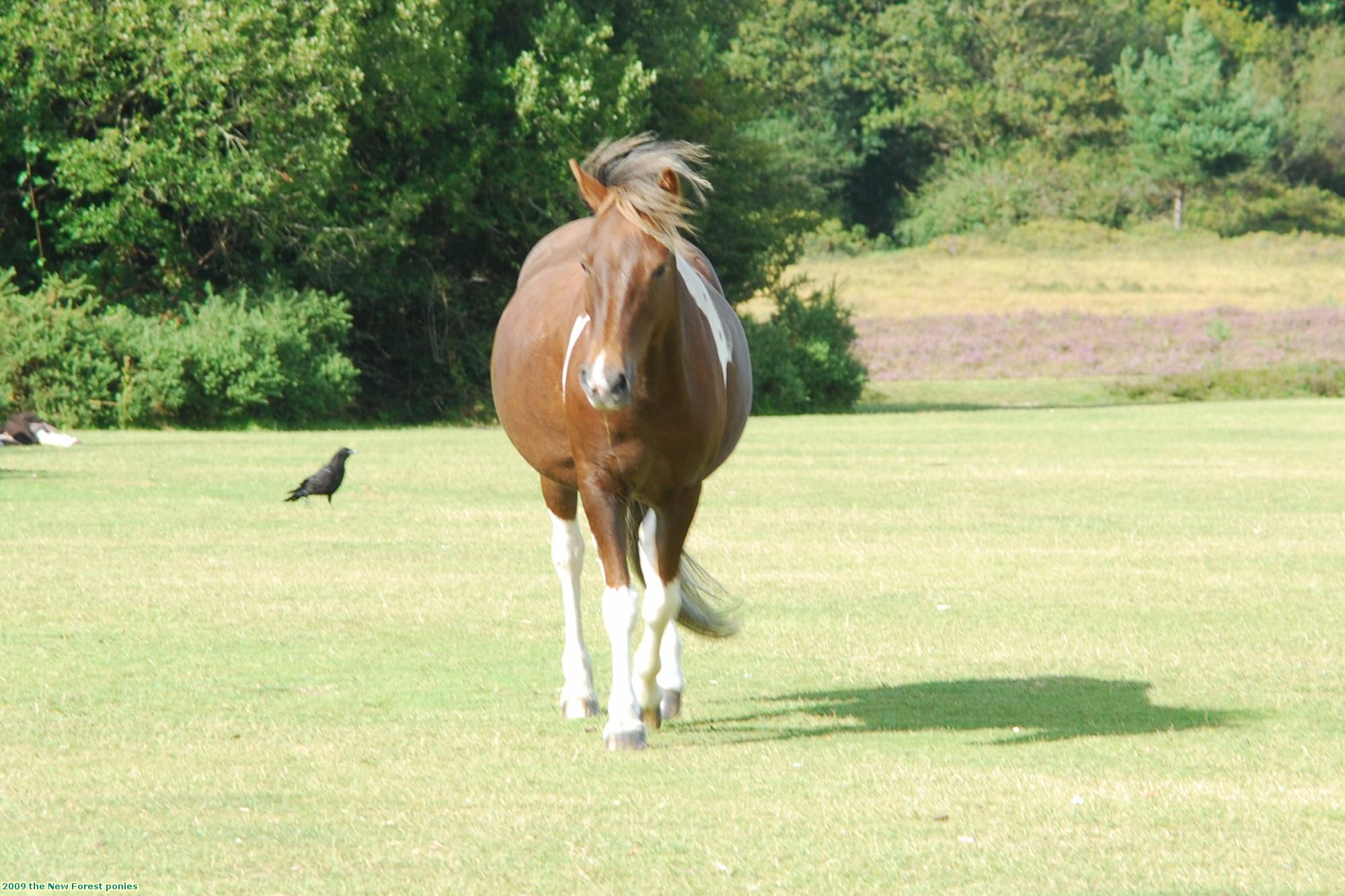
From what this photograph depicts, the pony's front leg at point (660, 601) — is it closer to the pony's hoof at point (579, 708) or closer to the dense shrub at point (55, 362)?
the pony's hoof at point (579, 708)

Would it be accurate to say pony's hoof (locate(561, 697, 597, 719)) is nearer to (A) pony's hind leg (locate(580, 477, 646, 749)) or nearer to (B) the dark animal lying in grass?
(A) pony's hind leg (locate(580, 477, 646, 749))

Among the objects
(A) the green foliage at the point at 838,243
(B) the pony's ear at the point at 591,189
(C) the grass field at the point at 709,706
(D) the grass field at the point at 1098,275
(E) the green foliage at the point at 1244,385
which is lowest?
(A) the green foliage at the point at 838,243

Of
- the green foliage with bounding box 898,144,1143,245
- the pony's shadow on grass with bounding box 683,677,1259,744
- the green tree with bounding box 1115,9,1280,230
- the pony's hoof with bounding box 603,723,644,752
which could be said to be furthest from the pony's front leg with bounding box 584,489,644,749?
the green tree with bounding box 1115,9,1280,230

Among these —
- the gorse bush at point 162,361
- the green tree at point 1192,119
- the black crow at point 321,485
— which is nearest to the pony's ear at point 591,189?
the black crow at point 321,485

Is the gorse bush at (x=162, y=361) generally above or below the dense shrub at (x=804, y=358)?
above

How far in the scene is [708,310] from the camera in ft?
25.0

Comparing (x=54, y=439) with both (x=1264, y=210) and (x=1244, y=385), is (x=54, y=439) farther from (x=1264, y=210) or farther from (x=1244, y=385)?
(x=1264, y=210)

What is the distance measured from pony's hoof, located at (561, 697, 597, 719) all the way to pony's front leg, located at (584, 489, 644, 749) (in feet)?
1.28

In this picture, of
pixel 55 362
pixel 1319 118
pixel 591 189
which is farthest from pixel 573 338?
pixel 1319 118

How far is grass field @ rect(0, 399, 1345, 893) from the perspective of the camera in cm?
534

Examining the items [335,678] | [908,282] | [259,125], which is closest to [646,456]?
[335,678]

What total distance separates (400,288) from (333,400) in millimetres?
3557

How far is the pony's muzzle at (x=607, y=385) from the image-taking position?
247 inches

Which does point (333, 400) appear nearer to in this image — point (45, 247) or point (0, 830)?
point (45, 247)
